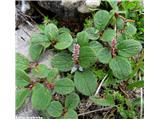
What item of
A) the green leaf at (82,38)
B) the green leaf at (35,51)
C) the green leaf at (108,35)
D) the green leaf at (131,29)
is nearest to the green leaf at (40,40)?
the green leaf at (35,51)

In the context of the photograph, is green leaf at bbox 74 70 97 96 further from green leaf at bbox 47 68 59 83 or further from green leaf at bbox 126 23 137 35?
green leaf at bbox 126 23 137 35

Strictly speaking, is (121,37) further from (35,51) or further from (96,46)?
(35,51)

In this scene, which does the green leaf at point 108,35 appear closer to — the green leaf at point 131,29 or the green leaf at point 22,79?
the green leaf at point 131,29

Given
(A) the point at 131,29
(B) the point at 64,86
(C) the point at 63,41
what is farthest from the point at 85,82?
(A) the point at 131,29

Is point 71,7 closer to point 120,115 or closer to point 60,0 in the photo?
point 60,0

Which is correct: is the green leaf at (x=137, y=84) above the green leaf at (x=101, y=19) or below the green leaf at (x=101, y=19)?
below

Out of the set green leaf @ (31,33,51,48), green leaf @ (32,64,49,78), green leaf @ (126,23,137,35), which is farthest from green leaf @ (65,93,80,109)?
green leaf @ (126,23,137,35)

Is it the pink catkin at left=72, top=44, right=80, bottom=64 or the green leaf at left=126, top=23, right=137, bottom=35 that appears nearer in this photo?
the pink catkin at left=72, top=44, right=80, bottom=64
